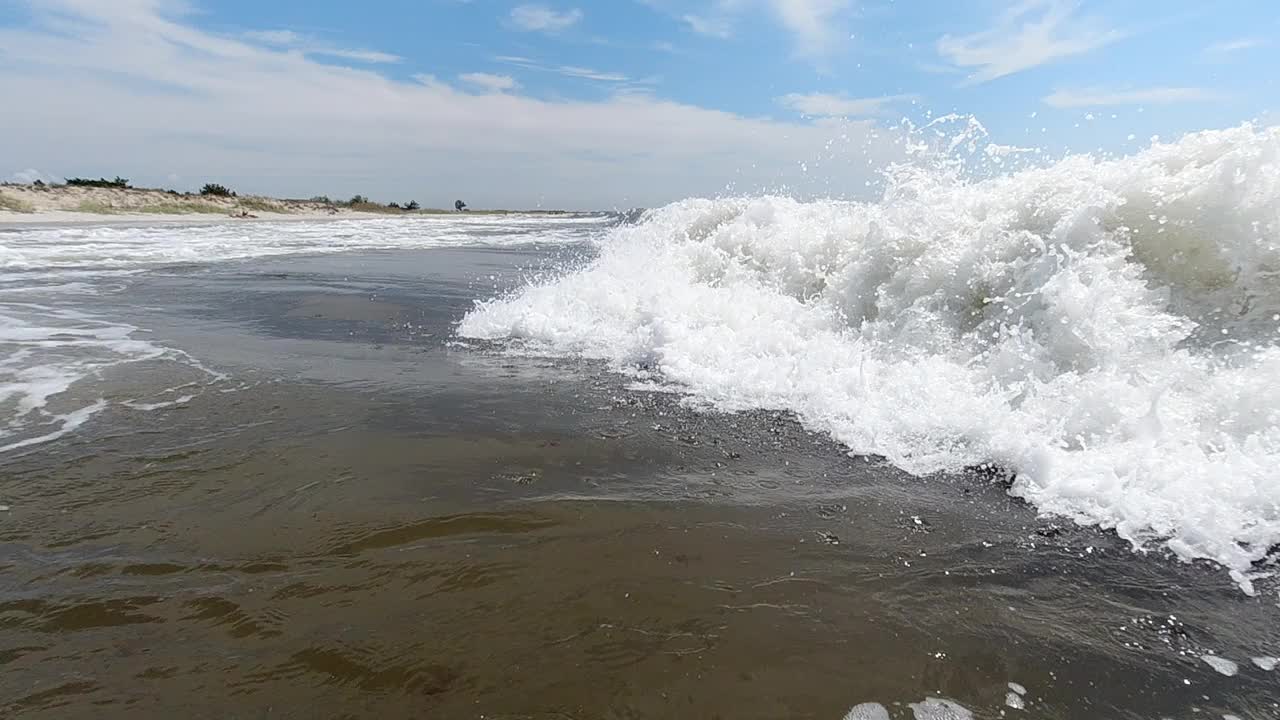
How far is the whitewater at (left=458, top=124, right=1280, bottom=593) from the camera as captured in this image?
3.34 metres

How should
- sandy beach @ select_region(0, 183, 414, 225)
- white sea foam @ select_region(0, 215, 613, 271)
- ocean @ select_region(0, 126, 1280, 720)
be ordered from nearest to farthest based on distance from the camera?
ocean @ select_region(0, 126, 1280, 720) → white sea foam @ select_region(0, 215, 613, 271) → sandy beach @ select_region(0, 183, 414, 225)

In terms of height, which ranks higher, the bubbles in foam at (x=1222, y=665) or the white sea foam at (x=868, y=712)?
the bubbles in foam at (x=1222, y=665)

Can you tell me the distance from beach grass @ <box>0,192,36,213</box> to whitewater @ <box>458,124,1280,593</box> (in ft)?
93.4

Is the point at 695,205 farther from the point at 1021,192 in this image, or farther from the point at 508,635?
the point at 508,635

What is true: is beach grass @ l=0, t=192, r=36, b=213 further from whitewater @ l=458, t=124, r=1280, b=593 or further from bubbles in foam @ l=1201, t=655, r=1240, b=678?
bubbles in foam @ l=1201, t=655, r=1240, b=678

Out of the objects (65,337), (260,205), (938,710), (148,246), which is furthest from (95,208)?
(938,710)

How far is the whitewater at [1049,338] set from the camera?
3.34 m

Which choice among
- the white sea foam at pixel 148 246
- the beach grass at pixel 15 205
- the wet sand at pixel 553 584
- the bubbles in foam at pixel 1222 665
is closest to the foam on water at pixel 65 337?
the white sea foam at pixel 148 246

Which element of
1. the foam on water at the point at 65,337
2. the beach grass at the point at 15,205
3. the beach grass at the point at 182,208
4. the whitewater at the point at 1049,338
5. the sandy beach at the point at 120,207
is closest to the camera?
the whitewater at the point at 1049,338

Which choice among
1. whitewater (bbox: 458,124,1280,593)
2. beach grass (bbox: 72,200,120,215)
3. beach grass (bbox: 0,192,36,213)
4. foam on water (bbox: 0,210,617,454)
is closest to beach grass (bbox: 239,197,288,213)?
beach grass (bbox: 72,200,120,215)

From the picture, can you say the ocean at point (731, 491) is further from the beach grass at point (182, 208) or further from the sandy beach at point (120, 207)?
the beach grass at point (182, 208)

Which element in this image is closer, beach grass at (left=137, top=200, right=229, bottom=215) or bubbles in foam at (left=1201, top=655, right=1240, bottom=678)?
bubbles in foam at (left=1201, top=655, right=1240, bottom=678)

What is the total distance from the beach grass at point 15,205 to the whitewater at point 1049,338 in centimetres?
2846

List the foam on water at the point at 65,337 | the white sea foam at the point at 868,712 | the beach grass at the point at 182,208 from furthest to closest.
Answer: the beach grass at the point at 182,208
the foam on water at the point at 65,337
the white sea foam at the point at 868,712
